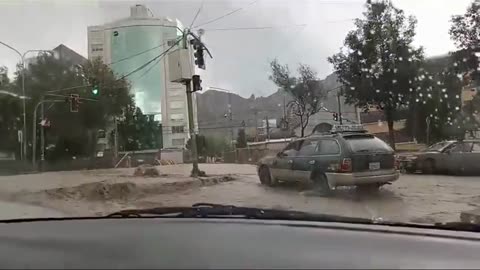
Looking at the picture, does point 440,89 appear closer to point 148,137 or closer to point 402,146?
point 402,146

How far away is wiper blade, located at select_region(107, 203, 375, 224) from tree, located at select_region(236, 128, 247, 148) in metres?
0.95

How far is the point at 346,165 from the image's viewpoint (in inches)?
131

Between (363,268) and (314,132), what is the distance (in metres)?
1.89

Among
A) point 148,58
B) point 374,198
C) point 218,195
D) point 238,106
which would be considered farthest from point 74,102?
point 374,198

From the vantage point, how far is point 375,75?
3.47 meters

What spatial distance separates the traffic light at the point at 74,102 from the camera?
160 inches

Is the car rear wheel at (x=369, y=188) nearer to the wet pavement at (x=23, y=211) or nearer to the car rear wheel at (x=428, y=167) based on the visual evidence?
the car rear wheel at (x=428, y=167)

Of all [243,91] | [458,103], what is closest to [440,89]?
[458,103]

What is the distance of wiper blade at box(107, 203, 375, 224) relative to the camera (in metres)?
2.58

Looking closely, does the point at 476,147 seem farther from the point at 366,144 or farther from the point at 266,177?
the point at 266,177

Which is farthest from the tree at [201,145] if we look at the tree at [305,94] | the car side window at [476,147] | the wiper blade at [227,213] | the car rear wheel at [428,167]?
the car side window at [476,147]

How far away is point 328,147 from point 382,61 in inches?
28.4

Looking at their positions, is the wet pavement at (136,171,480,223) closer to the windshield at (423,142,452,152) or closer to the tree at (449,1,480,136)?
the windshield at (423,142,452,152)

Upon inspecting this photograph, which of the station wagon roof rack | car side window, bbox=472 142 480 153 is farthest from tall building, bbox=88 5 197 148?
car side window, bbox=472 142 480 153
